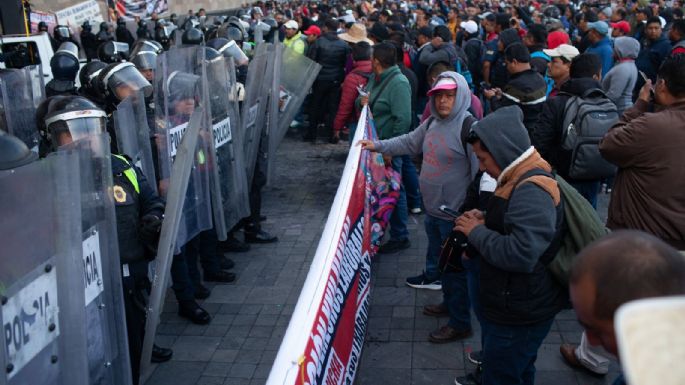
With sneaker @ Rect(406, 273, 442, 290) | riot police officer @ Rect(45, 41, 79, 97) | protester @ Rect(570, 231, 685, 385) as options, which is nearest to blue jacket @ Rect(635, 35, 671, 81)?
sneaker @ Rect(406, 273, 442, 290)

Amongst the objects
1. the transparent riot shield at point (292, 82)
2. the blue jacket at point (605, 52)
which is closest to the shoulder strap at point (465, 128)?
the transparent riot shield at point (292, 82)

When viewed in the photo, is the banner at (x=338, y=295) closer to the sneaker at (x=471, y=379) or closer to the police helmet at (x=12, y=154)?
the sneaker at (x=471, y=379)

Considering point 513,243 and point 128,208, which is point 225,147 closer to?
A: point 128,208

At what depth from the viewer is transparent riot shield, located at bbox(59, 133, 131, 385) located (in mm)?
2891

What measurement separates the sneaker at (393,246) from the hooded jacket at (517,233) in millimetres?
3129

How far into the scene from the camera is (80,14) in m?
22.1

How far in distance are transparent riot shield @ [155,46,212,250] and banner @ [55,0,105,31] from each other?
17.9m

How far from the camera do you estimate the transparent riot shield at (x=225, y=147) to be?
520cm

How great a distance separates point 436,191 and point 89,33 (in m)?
15.6

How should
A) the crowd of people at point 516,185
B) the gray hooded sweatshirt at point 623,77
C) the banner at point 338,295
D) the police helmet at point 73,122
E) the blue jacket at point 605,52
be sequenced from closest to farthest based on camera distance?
the banner at point 338,295 < the crowd of people at point 516,185 < the police helmet at point 73,122 < the gray hooded sweatshirt at point 623,77 < the blue jacket at point 605,52

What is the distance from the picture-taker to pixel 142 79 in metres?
5.19

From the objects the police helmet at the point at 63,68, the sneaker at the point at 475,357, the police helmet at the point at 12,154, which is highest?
the police helmet at the point at 12,154

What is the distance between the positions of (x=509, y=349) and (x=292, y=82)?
4.86m

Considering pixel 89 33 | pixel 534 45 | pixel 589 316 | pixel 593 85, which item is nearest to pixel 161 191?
pixel 593 85
